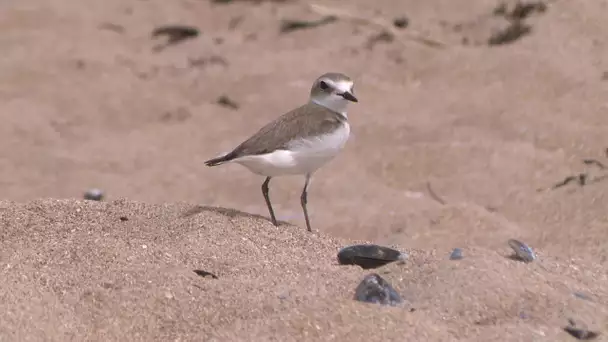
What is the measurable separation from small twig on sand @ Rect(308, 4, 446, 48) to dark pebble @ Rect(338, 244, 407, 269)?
11.3 feet

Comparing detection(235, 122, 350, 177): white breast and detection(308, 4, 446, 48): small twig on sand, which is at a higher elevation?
detection(235, 122, 350, 177): white breast

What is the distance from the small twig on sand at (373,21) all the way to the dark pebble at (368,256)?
3.44 meters

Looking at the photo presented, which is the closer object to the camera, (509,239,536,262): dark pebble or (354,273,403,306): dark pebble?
(354,273,403,306): dark pebble

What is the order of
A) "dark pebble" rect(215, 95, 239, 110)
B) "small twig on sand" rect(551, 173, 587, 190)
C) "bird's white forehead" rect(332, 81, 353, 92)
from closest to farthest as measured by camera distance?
"bird's white forehead" rect(332, 81, 353, 92) → "small twig on sand" rect(551, 173, 587, 190) → "dark pebble" rect(215, 95, 239, 110)

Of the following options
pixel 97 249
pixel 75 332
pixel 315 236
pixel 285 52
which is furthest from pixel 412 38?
pixel 75 332

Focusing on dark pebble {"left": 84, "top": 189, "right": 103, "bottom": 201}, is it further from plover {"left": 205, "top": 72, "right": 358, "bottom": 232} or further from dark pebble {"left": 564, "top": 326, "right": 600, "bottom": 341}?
dark pebble {"left": 564, "top": 326, "right": 600, "bottom": 341}

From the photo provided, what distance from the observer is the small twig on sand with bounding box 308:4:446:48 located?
20.8ft

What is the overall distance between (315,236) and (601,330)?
121cm

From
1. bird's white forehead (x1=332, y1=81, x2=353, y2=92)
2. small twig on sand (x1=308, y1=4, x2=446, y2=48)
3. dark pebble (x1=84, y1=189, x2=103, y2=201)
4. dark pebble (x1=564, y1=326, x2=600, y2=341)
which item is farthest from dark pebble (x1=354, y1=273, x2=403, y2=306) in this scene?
small twig on sand (x1=308, y1=4, x2=446, y2=48)

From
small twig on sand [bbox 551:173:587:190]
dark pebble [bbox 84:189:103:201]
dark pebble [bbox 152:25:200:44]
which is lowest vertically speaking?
dark pebble [bbox 152:25:200:44]

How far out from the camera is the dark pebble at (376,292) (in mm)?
2619

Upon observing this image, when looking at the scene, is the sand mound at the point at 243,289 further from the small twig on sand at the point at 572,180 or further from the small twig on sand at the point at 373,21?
the small twig on sand at the point at 373,21

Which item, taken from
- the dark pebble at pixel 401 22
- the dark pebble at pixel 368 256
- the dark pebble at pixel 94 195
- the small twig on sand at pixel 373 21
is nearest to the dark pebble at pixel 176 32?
the small twig on sand at pixel 373 21

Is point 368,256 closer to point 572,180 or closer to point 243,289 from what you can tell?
→ point 243,289
